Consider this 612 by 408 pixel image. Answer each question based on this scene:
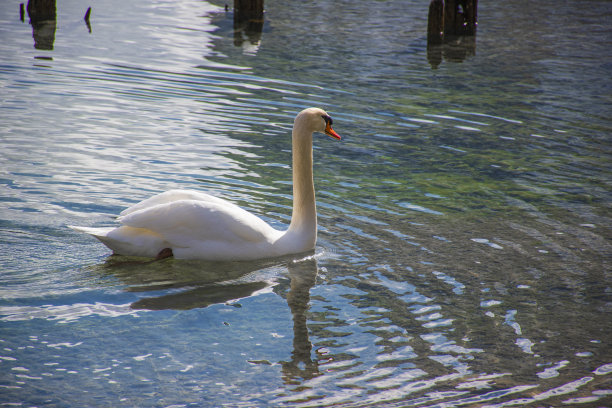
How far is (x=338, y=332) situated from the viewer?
17.7 ft

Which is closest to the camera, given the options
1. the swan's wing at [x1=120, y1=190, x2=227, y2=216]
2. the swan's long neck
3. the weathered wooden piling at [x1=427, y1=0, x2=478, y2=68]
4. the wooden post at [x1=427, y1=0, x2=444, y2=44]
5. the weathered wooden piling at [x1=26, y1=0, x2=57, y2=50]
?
the swan's wing at [x1=120, y1=190, x2=227, y2=216]

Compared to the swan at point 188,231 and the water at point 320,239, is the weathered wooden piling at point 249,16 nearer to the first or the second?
the water at point 320,239

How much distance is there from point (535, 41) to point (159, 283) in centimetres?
1899

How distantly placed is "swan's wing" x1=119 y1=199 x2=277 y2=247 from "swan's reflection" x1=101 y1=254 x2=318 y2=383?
0.26 metres

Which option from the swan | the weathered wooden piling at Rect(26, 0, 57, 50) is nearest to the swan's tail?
the swan

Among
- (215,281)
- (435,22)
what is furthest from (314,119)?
(435,22)

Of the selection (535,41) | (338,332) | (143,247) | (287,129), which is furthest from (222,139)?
(535,41)

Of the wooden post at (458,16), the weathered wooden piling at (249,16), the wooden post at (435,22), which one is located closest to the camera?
the wooden post at (435,22)

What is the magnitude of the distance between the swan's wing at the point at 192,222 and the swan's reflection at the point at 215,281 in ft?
0.84

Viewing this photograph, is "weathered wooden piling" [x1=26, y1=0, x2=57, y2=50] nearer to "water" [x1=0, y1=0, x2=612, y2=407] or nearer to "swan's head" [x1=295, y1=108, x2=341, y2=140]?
"water" [x1=0, y1=0, x2=612, y2=407]

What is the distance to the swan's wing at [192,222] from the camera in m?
6.35

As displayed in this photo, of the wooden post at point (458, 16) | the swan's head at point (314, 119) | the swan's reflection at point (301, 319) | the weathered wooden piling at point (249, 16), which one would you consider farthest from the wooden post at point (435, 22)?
the swan's reflection at point (301, 319)

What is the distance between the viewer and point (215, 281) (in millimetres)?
6234

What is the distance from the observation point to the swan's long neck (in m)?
6.87
